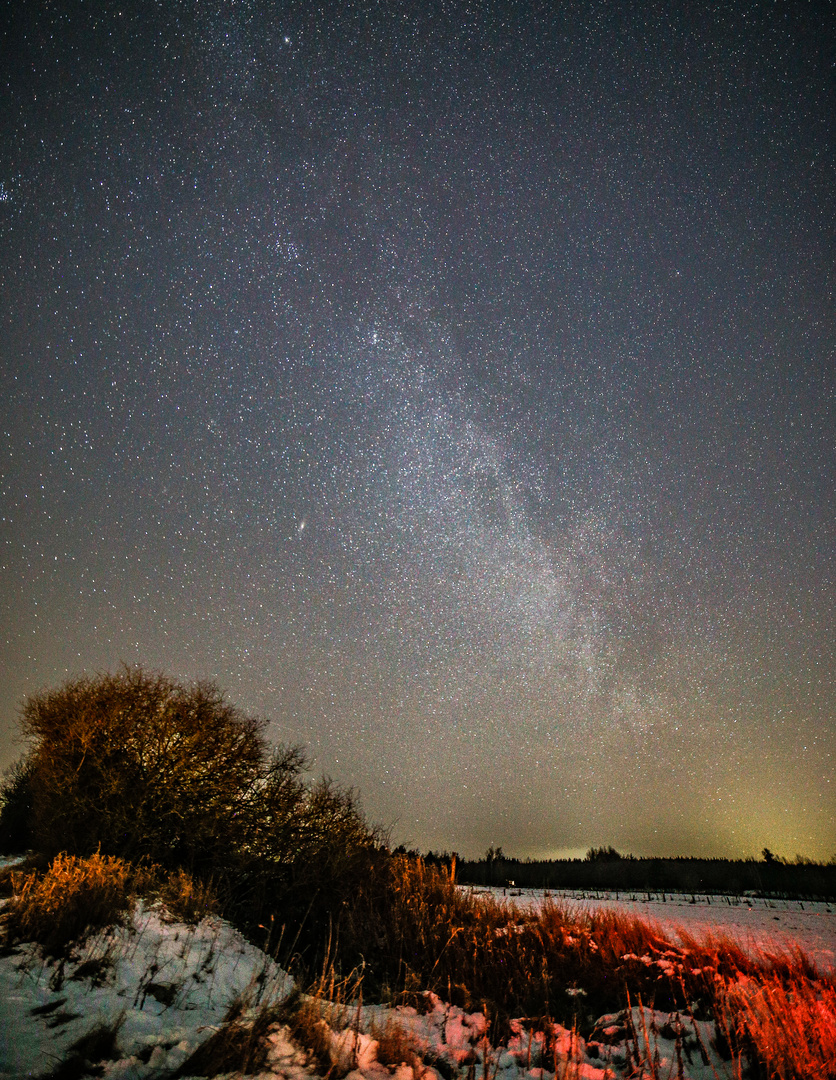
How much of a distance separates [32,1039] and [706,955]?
1188 cm

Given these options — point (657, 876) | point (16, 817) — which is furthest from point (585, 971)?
point (657, 876)

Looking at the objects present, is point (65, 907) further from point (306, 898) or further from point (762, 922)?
point (762, 922)

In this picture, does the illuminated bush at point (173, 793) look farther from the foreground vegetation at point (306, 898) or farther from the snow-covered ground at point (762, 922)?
the snow-covered ground at point (762, 922)

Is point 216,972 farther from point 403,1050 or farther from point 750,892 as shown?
point 750,892

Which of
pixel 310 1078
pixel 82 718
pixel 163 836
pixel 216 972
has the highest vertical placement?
pixel 82 718

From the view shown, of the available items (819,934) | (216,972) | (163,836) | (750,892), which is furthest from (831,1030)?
(750,892)

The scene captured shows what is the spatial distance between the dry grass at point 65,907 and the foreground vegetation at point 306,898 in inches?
1.1

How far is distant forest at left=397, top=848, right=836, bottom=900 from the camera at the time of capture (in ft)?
164

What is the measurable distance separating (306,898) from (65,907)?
345 inches

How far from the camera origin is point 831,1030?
20.5 feet

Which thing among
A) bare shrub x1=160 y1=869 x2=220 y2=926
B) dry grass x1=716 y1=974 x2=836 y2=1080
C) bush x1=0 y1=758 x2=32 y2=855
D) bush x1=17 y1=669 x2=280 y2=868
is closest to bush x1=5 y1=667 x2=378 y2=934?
bush x1=17 y1=669 x2=280 y2=868

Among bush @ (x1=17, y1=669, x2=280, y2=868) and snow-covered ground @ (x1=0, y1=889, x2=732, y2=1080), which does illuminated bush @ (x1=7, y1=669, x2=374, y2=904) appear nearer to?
bush @ (x1=17, y1=669, x2=280, y2=868)

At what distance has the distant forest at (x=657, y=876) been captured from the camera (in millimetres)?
50000

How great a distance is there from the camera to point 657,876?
5822cm
